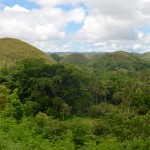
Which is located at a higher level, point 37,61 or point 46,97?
point 37,61

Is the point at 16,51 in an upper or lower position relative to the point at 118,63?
upper

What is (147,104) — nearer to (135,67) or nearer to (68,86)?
(68,86)

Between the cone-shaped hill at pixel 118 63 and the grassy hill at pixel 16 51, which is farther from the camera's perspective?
the cone-shaped hill at pixel 118 63

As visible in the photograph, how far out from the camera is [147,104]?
55312 mm

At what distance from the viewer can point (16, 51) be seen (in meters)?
93.2

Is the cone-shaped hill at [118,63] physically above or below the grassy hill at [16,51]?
below

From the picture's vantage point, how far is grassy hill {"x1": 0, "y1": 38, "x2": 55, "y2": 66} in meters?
87.5

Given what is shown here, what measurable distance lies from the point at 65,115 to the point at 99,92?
1635 centimetres

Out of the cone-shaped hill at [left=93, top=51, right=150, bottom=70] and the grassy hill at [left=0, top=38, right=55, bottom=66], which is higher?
the grassy hill at [left=0, top=38, right=55, bottom=66]

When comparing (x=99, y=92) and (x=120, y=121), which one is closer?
(x=120, y=121)

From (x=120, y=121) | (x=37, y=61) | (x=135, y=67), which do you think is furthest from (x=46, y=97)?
(x=135, y=67)

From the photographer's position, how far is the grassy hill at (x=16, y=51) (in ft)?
287

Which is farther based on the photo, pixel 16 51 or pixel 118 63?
pixel 118 63

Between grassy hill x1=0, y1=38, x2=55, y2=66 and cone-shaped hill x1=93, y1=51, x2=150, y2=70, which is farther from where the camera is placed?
cone-shaped hill x1=93, y1=51, x2=150, y2=70
